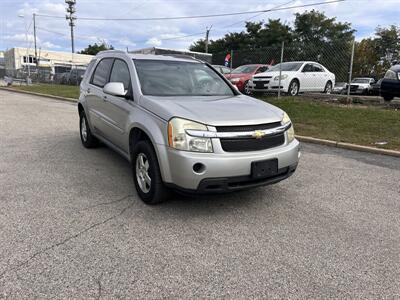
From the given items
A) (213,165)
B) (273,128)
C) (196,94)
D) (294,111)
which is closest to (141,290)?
(213,165)

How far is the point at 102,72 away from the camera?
568cm

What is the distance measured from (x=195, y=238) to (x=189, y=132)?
101 centimetres

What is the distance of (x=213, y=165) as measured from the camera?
131 inches

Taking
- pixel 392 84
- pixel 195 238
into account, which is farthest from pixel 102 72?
pixel 392 84

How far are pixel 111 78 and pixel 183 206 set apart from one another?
96.7 inches

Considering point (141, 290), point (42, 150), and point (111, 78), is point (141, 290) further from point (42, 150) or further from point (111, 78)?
point (42, 150)

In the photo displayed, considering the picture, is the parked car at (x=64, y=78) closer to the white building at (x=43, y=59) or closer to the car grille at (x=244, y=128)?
the white building at (x=43, y=59)

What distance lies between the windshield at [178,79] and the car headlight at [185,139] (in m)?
0.97

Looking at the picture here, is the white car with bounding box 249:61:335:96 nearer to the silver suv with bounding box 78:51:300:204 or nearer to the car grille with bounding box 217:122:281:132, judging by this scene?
the silver suv with bounding box 78:51:300:204

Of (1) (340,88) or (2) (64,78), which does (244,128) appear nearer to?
(1) (340,88)

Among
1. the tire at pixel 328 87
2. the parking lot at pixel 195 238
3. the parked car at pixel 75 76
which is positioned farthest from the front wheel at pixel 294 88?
the parked car at pixel 75 76

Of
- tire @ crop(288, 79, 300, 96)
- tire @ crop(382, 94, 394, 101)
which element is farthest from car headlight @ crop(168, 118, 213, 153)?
tire @ crop(288, 79, 300, 96)

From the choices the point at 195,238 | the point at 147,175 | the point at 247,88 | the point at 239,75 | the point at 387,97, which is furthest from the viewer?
the point at 239,75

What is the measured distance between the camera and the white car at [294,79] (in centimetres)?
1270
